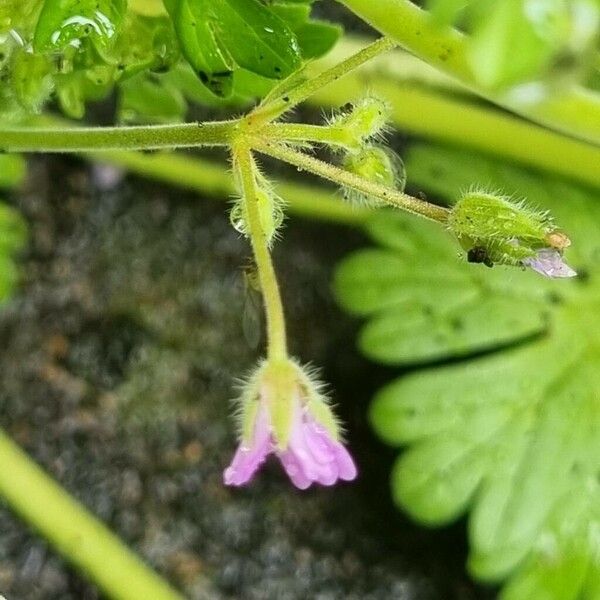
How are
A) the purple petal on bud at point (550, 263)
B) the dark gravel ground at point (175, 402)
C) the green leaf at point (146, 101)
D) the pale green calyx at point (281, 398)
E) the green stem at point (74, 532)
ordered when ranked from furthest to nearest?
1. the dark gravel ground at point (175, 402)
2. the green stem at point (74, 532)
3. the green leaf at point (146, 101)
4. the pale green calyx at point (281, 398)
5. the purple petal on bud at point (550, 263)

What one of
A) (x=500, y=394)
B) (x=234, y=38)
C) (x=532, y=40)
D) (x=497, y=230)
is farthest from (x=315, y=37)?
(x=500, y=394)

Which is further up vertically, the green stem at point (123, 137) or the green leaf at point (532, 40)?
the green leaf at point (532, 40)

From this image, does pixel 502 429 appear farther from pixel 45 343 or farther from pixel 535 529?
pixel 45 343

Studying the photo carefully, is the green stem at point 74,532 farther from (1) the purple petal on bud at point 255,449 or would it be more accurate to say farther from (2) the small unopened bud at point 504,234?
(2) the small unopened bud at point 504,234

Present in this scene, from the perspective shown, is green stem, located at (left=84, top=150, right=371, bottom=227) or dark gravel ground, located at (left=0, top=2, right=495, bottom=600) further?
green stem, located at (left=84, top=150, right=371, bottom=227)

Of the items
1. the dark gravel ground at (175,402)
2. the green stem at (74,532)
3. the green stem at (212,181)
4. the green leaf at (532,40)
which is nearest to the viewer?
the green leaf at (532,40)

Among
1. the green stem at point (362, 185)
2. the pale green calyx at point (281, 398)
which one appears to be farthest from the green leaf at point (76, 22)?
the pale green calyx at point (281, 398)

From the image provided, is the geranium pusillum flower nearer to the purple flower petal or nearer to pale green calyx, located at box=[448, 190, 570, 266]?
the purple flower petal

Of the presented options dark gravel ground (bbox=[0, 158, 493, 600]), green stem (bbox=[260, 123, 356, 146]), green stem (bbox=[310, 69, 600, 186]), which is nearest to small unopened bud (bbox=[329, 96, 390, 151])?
green stem (bbox=[260, 123, 356, 146])
